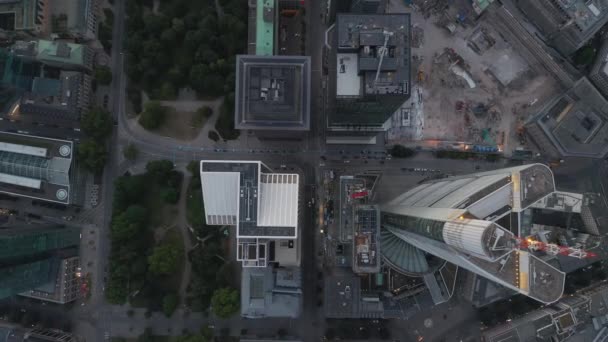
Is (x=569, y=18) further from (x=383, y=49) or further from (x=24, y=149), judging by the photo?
(x=24, y=149)

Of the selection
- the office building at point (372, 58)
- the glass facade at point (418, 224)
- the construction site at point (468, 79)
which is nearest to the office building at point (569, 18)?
the construction site at point (468, 79)

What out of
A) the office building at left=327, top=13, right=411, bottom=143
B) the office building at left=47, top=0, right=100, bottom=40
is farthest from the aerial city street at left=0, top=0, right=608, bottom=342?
the office building at left=327, top=13, right=411, bottom=143

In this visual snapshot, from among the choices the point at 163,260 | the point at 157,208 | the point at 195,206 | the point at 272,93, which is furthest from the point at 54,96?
the point at 272,93

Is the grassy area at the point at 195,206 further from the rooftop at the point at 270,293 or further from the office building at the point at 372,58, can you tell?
the office building at the point at 372,58

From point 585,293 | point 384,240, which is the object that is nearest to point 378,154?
point 384,240

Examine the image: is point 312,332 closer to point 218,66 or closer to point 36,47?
point 218,66
